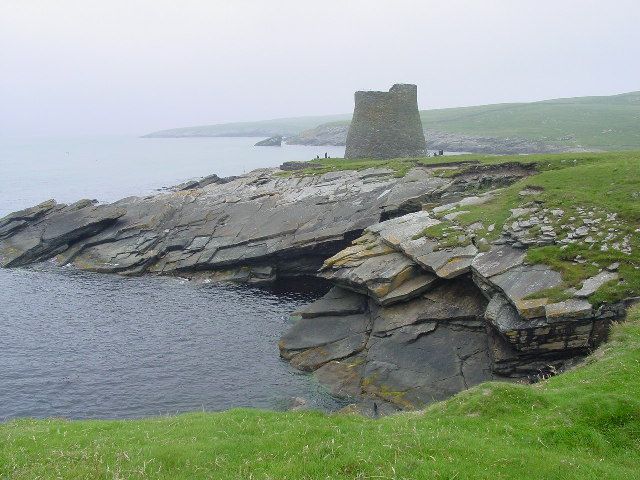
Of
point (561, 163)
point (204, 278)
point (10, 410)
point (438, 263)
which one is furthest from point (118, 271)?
point (561, 163)

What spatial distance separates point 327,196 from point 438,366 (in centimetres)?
3353

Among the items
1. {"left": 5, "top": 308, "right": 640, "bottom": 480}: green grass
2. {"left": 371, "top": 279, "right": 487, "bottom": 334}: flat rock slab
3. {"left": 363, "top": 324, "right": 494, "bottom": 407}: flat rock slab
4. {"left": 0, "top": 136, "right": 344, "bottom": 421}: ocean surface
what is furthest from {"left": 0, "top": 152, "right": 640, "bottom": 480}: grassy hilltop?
{"left": 371, "top": 279, "right": 487, "bottom": 334}: flat rock slab

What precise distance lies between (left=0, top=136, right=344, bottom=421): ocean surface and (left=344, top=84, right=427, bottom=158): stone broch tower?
3890cm

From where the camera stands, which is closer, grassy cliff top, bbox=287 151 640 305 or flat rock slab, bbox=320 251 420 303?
grassy cliff top, bbox=287 151 640 305

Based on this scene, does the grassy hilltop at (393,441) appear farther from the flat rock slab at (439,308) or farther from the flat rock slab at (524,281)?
the flat rock slab at (439,308)

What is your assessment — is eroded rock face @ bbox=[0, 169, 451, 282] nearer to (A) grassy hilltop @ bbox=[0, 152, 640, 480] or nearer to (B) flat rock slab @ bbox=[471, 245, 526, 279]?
(B) flat rock slab @ bbox=[471, 245, 526, 279]

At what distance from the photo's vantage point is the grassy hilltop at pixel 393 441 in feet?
50.7

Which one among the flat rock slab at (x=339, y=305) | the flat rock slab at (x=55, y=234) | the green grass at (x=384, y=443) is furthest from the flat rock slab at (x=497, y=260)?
the flat rock slab at (x=55, y=234)

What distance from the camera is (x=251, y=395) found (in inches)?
1359

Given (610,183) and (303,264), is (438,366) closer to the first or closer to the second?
(610,183)

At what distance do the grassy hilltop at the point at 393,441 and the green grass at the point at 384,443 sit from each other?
0.12ft

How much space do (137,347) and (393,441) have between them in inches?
1193

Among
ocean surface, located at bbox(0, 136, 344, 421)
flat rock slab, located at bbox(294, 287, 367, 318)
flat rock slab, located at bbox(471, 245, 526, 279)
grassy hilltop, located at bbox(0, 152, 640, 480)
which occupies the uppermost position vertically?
flat rock slab, located at bbox(471, 245, 526, 279)

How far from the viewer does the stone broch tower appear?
8662 cm
